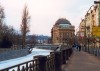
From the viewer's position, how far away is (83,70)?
939 inches

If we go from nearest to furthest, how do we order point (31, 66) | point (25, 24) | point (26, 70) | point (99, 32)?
point (26, 70) < point (31, 66) < point (99, 32) < point (25, 24)

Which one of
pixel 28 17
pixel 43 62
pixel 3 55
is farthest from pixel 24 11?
pixel 43 62

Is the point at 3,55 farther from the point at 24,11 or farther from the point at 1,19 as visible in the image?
the point at 24,11

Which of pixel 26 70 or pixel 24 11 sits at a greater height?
pixel 24 11

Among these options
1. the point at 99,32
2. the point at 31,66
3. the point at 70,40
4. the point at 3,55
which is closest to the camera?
the point at 31,66

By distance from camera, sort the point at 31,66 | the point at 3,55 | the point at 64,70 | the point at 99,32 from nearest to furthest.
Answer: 1. the point at 31,66
2. the point at 64,70
3. the point at 99,32
4. the point at 3,55

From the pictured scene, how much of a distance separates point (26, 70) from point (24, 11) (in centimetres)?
9580

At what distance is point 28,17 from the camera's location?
10625 centimetres

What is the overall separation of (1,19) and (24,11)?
25330mm

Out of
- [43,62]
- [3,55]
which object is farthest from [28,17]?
[43,62]

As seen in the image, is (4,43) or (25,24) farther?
(25,24)

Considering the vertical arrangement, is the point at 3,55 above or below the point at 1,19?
below

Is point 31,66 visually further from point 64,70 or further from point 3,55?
point 3,55

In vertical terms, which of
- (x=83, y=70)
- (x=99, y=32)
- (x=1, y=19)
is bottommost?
(x=83, y=70)
